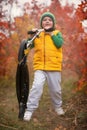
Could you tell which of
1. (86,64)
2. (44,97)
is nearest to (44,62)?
(86,64)

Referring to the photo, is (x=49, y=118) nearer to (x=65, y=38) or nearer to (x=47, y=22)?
(x=47, y=22)

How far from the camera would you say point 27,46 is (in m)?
6.37

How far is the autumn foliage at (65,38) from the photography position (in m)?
7.57

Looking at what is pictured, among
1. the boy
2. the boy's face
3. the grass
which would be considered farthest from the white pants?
the boy's face

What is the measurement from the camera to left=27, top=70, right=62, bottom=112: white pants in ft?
21.1

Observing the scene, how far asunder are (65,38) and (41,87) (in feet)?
18.0

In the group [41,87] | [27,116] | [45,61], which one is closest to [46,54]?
[45,61]

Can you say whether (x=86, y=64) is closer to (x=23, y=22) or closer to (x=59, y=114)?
(x=59, y=114)

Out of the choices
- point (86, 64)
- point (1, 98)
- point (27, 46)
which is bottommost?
point (1, 98)

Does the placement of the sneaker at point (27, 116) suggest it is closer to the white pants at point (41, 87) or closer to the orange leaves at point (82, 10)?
the white pants at point (41, 87)

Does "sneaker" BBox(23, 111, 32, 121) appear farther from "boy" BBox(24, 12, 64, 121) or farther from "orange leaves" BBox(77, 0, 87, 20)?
"orange leaves" BBox(77, 0, 87, 20)

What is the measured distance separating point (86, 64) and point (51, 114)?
1471 millimetres

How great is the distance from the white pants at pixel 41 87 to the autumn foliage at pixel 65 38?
24.6 inches

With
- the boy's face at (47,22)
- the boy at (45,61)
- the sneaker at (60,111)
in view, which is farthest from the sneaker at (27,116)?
the boy's face at (47,22)
